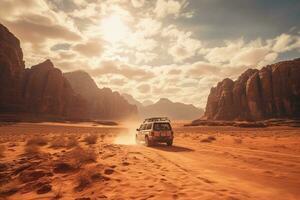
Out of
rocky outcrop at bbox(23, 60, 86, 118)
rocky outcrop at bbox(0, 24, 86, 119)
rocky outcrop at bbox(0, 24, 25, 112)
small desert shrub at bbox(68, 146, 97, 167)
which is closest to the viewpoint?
small desert shrub at bbox(68, 146, 97, 167)

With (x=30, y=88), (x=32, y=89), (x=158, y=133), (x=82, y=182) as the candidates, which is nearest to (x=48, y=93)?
(x=32, y=89)

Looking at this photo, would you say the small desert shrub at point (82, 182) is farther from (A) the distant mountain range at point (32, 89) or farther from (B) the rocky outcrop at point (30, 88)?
(B) the rocky outcrop at point (30, 88)

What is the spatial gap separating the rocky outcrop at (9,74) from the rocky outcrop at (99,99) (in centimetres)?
5233

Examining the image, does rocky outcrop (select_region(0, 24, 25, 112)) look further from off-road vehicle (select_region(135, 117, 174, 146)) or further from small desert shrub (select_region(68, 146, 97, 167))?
small desert shrub (select_region(68, 146, 97, 167))

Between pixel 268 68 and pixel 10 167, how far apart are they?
88.0 meters

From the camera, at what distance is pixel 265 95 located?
270ft

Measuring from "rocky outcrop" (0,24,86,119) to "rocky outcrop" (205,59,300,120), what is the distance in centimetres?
5718

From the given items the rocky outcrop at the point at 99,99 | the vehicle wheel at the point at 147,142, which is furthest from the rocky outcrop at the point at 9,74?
the vehicle wheel at the point at 147,142

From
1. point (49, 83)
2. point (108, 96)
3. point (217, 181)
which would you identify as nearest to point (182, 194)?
point (217, 181)

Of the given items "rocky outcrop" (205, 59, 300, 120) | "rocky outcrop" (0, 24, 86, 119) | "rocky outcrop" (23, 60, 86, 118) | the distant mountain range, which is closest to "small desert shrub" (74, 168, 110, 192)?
the distant mountain range

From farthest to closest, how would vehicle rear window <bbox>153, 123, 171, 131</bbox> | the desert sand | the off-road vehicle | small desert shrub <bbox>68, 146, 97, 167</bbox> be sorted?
vehicle rear window <bbox>153, 123, 171, 131</bbox> < the off-road vehicle < small desert shrub <bbox>68, 146, 97, 167</bbox> < the desert sand

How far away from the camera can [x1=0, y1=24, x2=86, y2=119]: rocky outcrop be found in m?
83.6

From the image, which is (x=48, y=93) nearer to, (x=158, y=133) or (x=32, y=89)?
(x=32, y=89)

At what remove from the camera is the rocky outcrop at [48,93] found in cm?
9125
